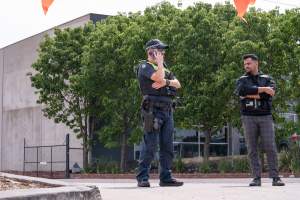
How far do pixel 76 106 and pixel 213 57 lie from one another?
7.72m

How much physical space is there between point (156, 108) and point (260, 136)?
79.4 inches

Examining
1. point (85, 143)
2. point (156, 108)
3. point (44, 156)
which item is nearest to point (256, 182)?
point (156, 108)

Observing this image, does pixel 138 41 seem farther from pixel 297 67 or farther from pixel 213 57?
pixel 297 67

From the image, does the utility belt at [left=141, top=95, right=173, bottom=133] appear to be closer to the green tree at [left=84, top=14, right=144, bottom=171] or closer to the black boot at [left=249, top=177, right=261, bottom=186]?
the black boot at [left=249, top=177, right=261, bottom=186]

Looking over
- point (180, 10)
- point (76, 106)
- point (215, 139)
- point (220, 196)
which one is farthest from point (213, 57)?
point (220, 196)

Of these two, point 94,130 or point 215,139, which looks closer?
point 94,130

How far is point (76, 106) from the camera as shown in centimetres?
2909

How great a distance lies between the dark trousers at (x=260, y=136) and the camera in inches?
342

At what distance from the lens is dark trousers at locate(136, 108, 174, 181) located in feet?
24.8

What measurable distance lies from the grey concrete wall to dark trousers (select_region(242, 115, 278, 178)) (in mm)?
25745

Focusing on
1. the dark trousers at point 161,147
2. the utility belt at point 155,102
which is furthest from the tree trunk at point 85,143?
the utility belt at point 155,102

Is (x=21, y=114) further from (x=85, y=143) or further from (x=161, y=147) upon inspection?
(x=161, y=147)

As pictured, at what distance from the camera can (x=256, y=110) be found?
28.3ft

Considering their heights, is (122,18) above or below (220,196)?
above
